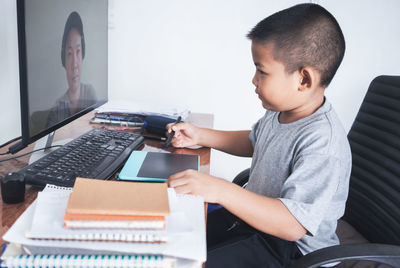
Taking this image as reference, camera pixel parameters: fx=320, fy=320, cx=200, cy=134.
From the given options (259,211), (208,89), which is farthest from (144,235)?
(208,89)

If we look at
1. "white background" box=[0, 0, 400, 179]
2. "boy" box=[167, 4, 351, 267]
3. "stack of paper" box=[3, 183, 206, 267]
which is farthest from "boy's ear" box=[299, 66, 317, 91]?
"white background" box=[0, 0, 400, 179]

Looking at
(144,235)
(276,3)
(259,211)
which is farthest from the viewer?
(276,3)

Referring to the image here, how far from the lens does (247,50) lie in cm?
174

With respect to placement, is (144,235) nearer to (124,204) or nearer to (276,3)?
(124,204)

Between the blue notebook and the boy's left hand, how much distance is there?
96 mm

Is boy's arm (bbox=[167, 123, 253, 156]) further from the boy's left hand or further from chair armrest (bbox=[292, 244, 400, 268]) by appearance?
chair armrest (bbox=[292, 244, 400, 268])

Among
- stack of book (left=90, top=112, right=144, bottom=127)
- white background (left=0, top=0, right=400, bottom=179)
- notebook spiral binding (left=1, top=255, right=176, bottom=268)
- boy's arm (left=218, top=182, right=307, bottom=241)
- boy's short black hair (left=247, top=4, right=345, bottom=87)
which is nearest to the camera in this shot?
notebook spiral binding (left=1, top=255, right=176, bottom=268)

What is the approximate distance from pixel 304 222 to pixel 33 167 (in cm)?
59

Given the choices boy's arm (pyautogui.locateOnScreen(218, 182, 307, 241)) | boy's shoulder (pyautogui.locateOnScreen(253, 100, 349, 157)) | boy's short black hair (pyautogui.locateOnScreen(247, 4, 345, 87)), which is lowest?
boy's arm (pyautogui.locateOnScreen(218, 182, 307, 241))

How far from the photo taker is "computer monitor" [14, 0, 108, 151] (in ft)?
2.09

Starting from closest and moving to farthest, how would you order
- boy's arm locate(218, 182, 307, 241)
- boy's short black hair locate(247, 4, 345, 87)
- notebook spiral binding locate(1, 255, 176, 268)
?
notebook spiral binding locate(1, 255, 176, 268), boy's arm locate(218, 182, 307, 241), boy's short black hair locate(247, 4, 345, 87)

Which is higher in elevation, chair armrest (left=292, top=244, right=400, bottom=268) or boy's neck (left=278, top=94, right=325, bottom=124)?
boy's neck (left=278, top=94, right=325, bottom=124)

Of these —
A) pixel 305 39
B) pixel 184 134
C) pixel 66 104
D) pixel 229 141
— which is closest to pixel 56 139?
pixel 66 104

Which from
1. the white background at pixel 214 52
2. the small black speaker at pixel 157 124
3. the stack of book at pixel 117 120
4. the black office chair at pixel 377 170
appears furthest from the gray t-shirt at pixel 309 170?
the white background at pixel 214 52
